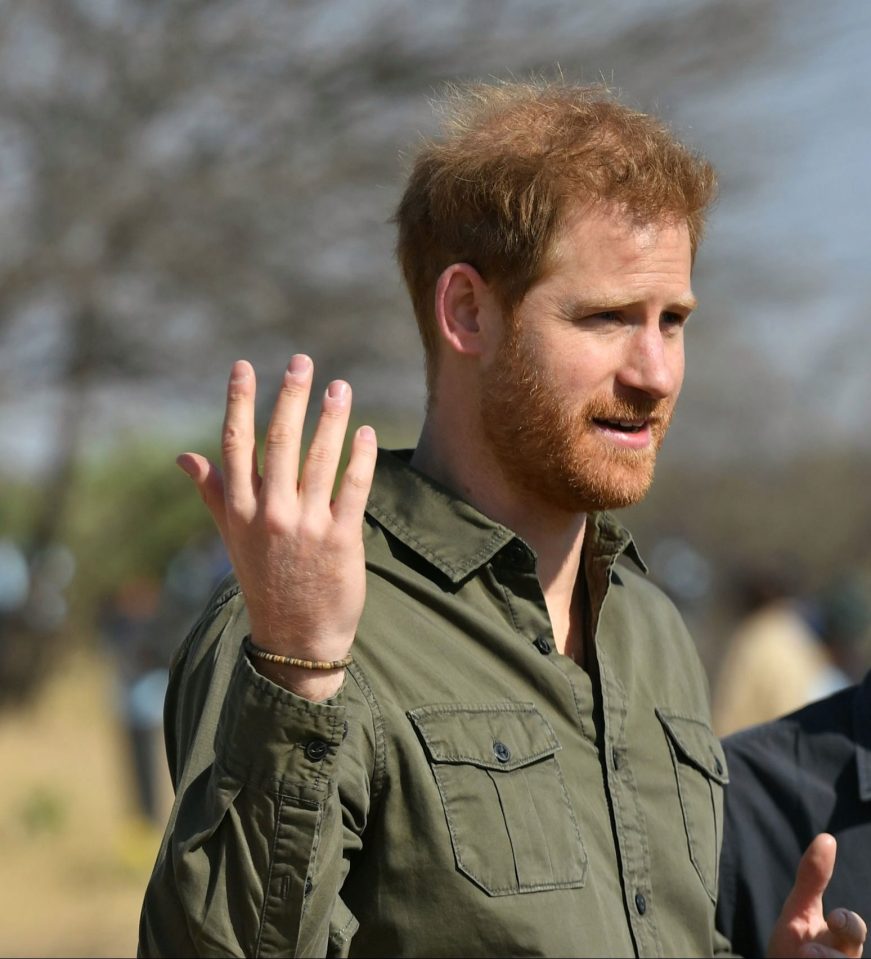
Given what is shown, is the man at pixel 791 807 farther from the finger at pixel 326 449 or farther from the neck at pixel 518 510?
the finger at pixel 326 449

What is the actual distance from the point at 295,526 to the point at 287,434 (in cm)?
12

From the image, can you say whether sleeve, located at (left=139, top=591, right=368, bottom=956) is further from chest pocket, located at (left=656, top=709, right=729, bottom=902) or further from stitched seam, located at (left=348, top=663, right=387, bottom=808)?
chest pocket, located at (left=656, top=709, right=729, bottom=902)

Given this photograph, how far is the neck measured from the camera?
2494 millimetres

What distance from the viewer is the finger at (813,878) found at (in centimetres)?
234

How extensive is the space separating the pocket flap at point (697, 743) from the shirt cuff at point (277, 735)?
862 millimetres

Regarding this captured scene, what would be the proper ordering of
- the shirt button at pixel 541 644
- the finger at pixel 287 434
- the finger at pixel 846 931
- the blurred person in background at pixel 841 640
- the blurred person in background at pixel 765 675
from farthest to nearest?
the blurred person in background at pixel 841 640, the blurred person in background at pixel 765 675, the shirt button at pixel 541 644, the finger at pixel 846 931, the finger at pixel 287 434

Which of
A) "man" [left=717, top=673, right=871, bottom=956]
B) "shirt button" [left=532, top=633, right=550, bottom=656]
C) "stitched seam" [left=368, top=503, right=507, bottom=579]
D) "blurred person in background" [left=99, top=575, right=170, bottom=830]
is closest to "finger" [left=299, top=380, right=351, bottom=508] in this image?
"stitched seam" [left=368, top=503, right=507, bottom=579]

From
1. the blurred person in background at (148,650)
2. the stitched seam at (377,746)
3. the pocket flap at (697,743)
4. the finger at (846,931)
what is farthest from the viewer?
the blurred person in background at (148,650)

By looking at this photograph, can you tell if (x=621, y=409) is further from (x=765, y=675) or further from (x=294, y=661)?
(x=765, y=675)

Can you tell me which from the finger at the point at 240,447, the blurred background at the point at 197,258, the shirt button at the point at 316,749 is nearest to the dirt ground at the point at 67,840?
the blurred background at the point at 197,258

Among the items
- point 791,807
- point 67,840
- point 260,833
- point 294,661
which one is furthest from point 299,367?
point 67,840

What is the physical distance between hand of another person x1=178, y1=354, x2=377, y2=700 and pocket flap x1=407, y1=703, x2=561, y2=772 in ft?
1.03

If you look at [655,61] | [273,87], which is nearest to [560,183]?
[273,87]

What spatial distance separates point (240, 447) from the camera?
185 centimetres
